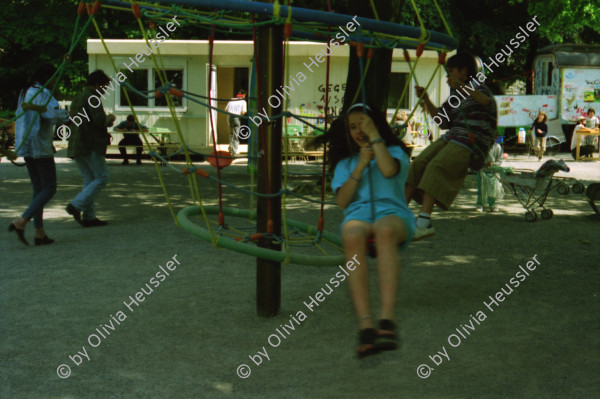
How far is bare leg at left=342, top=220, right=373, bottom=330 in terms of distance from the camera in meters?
4.07

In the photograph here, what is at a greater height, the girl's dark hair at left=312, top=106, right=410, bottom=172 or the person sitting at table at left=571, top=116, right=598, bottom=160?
the girl's dark hair at left=312, top=106, right=410, bottom=172

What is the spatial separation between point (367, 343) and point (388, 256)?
50 centimetres

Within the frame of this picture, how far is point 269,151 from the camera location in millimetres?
5625

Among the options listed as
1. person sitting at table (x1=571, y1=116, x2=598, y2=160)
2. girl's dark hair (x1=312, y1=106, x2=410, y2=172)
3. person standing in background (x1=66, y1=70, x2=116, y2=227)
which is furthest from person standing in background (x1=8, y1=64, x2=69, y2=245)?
person sitting at table (x1=571, y1=116, x2=598, y2=160)

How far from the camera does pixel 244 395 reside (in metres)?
4.31

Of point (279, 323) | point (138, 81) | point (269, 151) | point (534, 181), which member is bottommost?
point (279, 323)

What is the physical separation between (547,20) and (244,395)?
20.4 metres

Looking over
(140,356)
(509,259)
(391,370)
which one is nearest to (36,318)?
(140,356)

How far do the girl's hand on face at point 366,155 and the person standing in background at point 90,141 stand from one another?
18.8 ft

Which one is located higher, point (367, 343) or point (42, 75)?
point (42, 75)

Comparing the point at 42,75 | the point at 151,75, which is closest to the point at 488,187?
the point at 42,75

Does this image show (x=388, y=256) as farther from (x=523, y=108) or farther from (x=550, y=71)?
(x=550, y=71)

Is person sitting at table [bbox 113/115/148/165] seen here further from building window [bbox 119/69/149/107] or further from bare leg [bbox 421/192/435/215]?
bare leg [bbox 421/192/435/215]

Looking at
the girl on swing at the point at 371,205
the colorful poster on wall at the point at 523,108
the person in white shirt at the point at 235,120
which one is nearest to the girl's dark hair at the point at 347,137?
the girl on swing at the point at 371,205
